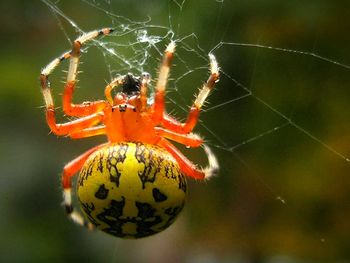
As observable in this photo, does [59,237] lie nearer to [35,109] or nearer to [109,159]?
[35,109]

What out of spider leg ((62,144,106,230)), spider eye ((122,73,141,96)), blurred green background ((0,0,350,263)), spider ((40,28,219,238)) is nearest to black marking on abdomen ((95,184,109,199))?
spider ((40,28,219,238))

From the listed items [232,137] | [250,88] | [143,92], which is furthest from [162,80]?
[232,137]

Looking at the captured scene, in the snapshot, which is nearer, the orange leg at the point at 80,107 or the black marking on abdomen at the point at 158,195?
the black marking on abdomen at the point at 158,195

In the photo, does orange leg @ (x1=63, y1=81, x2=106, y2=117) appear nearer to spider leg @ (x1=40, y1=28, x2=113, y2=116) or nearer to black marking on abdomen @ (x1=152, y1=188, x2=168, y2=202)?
spider leg @ (x1=40, y1=28, x2=113, y2=116)

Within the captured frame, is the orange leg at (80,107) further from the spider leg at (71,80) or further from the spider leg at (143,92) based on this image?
the spider leg at (143,92)

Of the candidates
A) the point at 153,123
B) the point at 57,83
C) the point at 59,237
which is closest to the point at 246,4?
the point at 153,123

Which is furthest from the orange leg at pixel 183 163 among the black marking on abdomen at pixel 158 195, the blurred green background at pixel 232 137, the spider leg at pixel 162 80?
the blurred green background at pixel 232 137

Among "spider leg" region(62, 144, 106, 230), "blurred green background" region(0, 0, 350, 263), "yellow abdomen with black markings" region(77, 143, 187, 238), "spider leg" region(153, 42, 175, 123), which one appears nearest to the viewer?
"yellow abdomen with black markings" region(77, 143, 187, 238)
